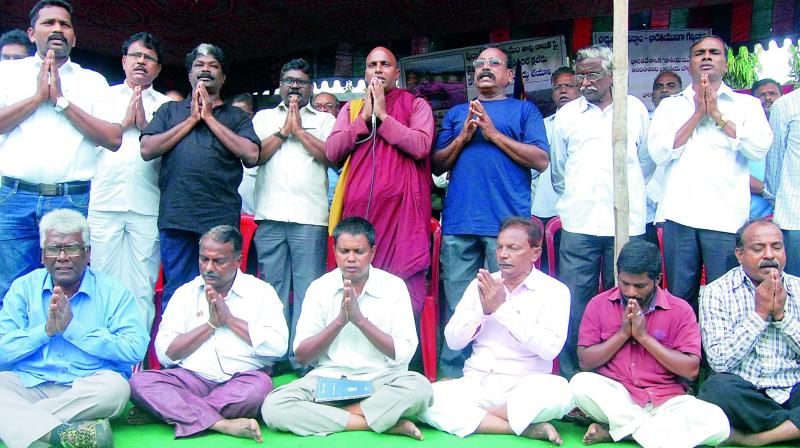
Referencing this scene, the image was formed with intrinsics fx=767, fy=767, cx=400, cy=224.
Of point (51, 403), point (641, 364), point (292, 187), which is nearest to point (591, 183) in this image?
point (641, 364)

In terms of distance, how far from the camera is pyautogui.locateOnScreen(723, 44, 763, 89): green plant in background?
6.93 metres

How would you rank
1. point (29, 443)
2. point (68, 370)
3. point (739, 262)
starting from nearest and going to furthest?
point (29, 443), point (68, 370), point (739, 262)

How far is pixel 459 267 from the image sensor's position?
4668 millimetres

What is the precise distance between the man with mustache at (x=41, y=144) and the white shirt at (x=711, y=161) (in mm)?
3294

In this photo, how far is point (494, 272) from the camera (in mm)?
4586

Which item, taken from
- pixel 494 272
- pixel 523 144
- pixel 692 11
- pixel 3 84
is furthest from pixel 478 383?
pixel 692 11

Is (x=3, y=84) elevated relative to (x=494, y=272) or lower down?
elevated

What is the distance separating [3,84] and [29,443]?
7.25ft

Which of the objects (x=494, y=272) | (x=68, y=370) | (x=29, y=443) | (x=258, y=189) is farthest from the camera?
(x=258, y=189)

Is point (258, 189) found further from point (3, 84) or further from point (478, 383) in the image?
point (478, 383)

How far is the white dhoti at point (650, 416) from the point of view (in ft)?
12.0

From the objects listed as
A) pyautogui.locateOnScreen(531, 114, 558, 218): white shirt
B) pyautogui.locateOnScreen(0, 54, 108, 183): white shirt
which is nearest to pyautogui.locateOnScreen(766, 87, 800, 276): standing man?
pyautogui.locateOnScreen(531, 114, 558, 218): white shirt

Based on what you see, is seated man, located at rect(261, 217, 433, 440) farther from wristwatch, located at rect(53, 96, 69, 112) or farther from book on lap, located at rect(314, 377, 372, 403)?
wristwatch, located at rect(53, 96, 69, 112)

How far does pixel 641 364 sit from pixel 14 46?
4.74m
